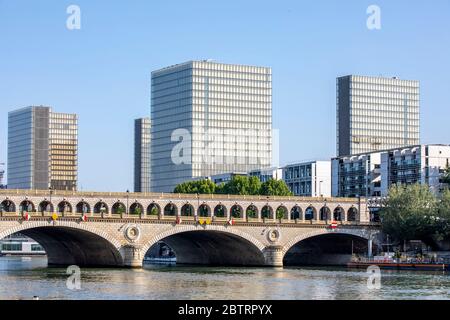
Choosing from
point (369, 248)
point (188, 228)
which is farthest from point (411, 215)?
point (188, 228)

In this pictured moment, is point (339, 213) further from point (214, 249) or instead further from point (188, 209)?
point (188, 209)

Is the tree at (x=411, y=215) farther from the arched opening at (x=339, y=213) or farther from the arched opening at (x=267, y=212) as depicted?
the arched opening at (x=267, y=212)

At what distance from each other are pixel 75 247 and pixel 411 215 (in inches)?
2036

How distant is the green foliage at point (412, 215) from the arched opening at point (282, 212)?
1565cm

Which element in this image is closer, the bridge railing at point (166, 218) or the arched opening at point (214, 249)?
the bridge railing at point (166, 218)

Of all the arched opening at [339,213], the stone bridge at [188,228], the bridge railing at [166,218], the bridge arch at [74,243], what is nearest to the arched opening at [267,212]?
the stone bridge at [188,228]

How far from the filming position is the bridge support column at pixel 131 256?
462 ft

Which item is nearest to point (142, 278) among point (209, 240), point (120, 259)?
point (120, 259)

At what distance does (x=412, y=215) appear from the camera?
158 m

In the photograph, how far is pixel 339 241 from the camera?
169250 millimetres

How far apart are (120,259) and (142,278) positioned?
29384 millimetres

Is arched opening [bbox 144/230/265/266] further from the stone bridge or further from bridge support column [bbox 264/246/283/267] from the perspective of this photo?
bridge support column [bbox 264/246/283/267]

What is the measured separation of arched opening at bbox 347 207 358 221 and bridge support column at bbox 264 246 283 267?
22940 mm

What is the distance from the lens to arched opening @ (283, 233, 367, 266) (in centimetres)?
16612
